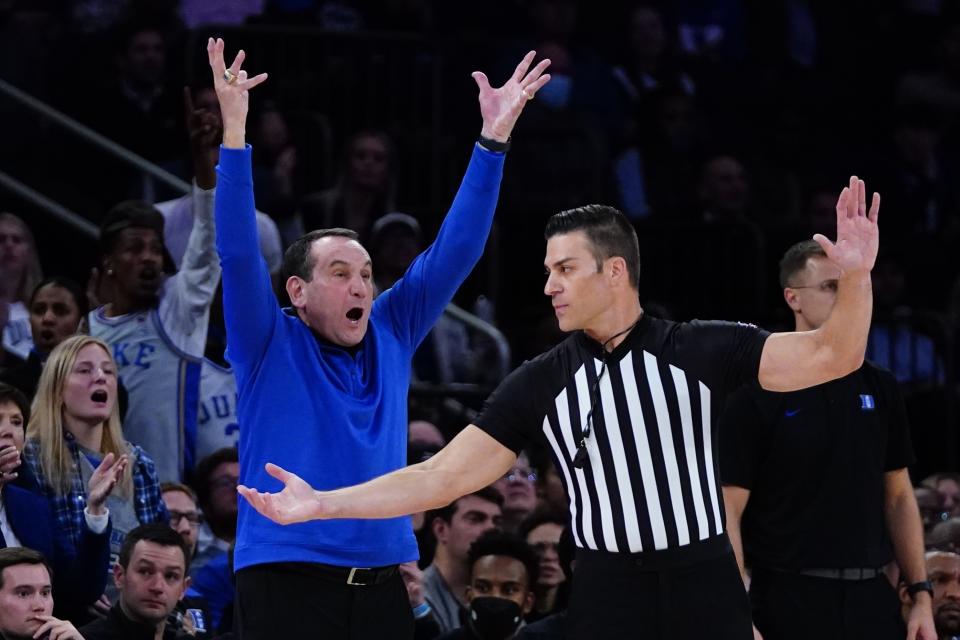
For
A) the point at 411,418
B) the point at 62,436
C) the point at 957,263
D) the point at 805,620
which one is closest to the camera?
the point at 805,620

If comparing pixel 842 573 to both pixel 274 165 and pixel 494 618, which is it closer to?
pixel 494 618

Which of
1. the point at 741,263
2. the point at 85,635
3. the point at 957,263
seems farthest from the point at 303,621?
the point at 957,263

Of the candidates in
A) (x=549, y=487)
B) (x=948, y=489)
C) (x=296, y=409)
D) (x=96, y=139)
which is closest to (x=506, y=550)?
(x=549, y=487)

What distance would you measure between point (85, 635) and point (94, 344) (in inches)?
47.7

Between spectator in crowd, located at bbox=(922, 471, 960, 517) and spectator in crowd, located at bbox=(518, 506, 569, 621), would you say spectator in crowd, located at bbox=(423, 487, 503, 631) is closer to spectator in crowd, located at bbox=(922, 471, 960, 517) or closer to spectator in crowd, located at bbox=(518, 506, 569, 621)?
spectator in crowd, located at bbox=(518, 506, 569, 621)

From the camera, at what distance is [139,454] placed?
21.7 ft

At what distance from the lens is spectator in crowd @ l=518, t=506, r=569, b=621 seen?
753cm

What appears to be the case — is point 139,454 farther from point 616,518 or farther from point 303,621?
point 616,518

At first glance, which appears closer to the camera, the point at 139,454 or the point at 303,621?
the point at 303,621

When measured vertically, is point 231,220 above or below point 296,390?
above

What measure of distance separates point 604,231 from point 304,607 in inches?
50.9

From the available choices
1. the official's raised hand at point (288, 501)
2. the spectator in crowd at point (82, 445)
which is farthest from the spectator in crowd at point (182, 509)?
the official's raised hand at point (288, 501)

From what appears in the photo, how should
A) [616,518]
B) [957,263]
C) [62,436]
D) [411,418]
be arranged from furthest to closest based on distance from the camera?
[957,263]
[411,418]
[62,436]
[616,518]

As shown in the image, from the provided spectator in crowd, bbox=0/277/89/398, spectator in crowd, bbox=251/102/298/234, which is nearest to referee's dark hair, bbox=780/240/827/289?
spectator in crowd, bbox=0/277/89/398
